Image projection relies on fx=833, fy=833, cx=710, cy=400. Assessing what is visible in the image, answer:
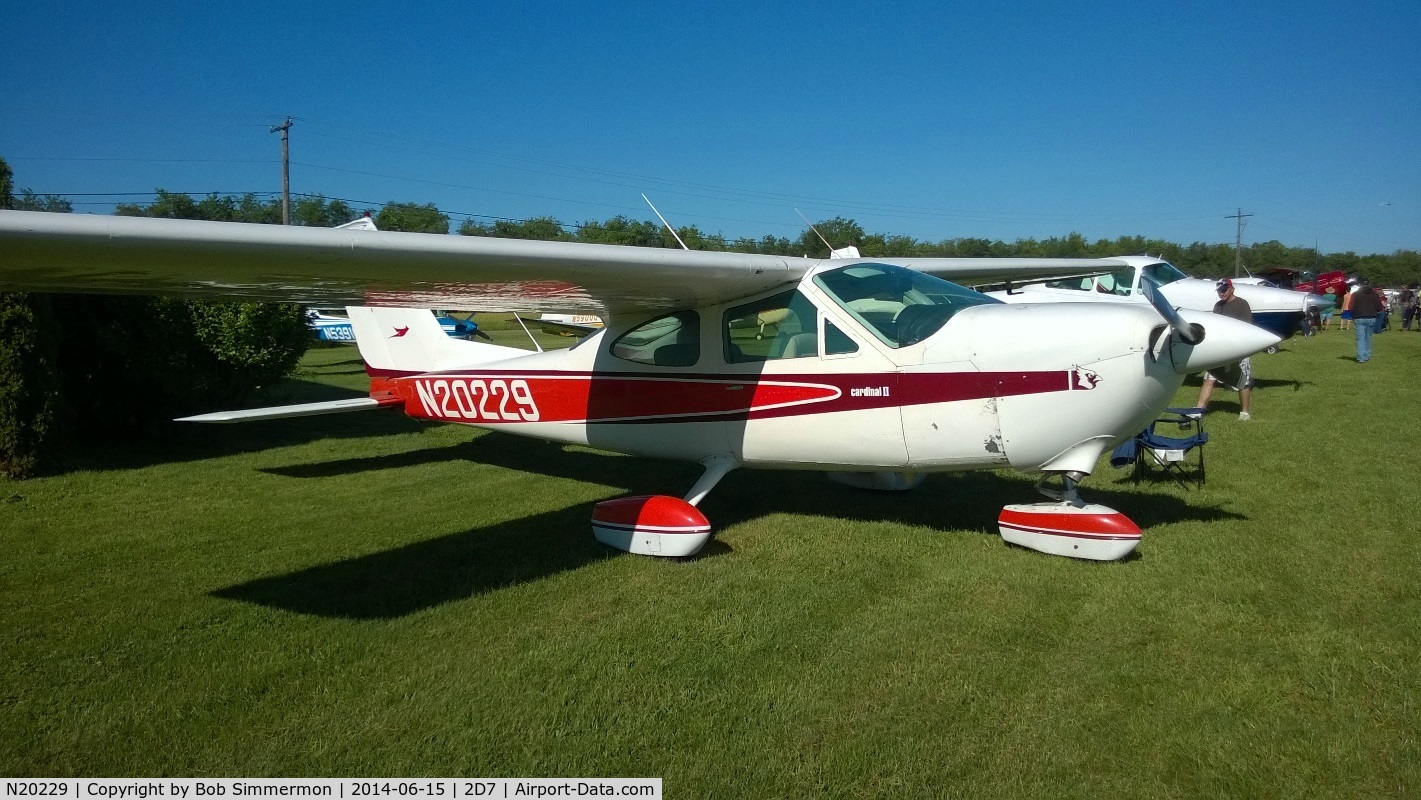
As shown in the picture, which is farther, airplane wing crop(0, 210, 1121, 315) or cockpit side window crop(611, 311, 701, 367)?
cockpit side window crop(611, 311, 701, 367)

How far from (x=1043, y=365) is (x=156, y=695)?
15.2 ft

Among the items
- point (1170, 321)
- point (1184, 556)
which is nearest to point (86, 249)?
point (1170, 321)

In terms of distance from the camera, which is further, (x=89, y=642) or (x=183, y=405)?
(x=183, y=405)

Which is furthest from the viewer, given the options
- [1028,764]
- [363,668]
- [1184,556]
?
[1184,556]

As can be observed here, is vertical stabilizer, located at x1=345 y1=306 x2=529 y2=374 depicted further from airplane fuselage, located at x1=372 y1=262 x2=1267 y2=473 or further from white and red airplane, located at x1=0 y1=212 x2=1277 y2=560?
white and red airplane, located at x1=0 y1=212 x2=1277 y2=560

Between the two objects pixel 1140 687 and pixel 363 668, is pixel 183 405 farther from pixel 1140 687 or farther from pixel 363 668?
pixel 1140 687

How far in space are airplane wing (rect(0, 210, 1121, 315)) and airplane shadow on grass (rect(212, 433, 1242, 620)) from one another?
1.71 metres

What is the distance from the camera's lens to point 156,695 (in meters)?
3.58

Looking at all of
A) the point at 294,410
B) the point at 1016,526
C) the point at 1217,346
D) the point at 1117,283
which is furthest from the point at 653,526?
the point at 1117,283

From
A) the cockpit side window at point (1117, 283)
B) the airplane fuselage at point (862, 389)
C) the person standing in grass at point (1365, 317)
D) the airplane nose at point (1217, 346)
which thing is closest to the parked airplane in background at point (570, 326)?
the airplane fuselage at point (862, 389)

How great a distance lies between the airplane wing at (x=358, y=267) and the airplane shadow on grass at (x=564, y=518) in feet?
5.62

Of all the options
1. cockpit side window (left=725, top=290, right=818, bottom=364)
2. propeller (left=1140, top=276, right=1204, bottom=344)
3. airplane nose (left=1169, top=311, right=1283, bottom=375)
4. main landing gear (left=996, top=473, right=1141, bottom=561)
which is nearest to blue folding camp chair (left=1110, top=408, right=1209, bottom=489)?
main landing gear (left=996, top=473, right=1141, bottom=561)

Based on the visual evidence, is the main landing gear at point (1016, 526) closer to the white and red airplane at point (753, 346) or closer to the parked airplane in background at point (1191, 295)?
the white and red airplane at point (753, 346)

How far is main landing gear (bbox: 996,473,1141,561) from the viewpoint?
16.1 ft
